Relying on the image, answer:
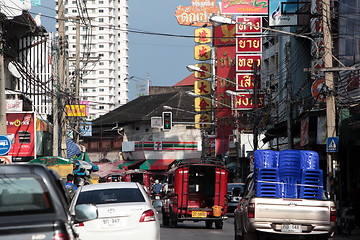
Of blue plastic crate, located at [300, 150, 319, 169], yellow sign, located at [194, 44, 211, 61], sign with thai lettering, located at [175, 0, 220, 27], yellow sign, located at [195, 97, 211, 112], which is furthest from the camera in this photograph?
sign with thai lettering, located at [175, 0, 220, 27]

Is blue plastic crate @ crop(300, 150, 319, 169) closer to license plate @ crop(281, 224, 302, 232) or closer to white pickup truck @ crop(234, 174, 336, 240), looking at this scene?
white pickup truck @ crop(234, 174, 336, 240)

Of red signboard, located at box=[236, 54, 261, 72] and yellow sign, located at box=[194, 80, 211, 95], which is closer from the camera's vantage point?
red signboard, located at box=[236, 54, 261, 72]

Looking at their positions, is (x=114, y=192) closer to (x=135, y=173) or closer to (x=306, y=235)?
(x=306, y=235)

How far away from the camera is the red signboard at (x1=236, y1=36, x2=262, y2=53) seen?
171 ft

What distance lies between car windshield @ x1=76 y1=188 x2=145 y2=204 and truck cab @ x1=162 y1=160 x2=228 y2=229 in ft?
42.1

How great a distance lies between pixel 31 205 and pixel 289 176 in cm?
1118

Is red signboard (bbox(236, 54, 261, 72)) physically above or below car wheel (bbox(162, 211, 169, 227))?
above

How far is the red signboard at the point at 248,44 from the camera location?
171 ft

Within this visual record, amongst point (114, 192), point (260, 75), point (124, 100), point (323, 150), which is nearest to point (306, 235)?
point (114, 192)

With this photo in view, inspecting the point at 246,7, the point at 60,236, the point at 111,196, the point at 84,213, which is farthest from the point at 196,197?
the point at 246,7

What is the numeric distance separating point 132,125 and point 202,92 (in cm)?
2549

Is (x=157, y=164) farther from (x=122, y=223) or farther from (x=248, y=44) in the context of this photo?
(x=122, y=223)

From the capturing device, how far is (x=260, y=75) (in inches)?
2254

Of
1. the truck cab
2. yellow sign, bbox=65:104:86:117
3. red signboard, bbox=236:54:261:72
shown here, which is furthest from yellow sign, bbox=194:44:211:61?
the truck cab
